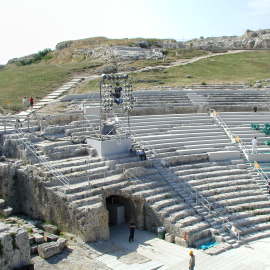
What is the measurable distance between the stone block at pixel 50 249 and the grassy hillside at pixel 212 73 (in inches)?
737

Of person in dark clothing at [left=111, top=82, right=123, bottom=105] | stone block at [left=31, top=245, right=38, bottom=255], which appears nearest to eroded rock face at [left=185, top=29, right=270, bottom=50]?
person in dark clothing at [left=111, top=82, right=123, bottom=105]

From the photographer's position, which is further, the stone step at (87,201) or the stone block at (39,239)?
the stone step at (87,201)

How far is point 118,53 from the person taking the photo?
51.4 m

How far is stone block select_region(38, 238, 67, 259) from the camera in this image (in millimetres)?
16031

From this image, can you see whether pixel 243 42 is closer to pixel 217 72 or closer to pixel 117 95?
pixel 217 72

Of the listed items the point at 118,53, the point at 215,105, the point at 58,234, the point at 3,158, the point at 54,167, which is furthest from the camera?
the point at 118,53

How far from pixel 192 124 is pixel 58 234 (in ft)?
39.7

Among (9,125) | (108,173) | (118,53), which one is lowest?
(108,173)

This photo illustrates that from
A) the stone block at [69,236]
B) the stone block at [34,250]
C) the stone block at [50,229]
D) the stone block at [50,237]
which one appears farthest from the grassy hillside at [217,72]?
the stone block at [34,250]

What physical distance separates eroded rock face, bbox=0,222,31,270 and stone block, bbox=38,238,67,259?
1.15 meters

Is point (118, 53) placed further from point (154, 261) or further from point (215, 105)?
point (154, 261)

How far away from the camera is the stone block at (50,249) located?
52.6 ft

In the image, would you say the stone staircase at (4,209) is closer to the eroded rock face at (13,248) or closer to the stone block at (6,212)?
the stone block at (6,212)

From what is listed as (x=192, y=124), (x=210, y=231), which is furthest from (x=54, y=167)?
(x=192, y=124)
